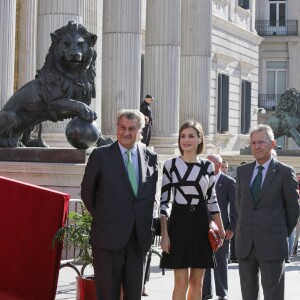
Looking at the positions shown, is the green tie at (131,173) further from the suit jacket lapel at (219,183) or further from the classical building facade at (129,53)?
the classical building facade at (129,53)

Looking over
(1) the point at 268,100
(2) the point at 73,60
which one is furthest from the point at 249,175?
(1) the point at 268,100

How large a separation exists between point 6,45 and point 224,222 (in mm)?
9864

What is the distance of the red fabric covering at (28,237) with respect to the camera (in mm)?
8961

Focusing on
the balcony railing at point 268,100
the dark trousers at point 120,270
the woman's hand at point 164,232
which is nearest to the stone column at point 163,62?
the woman's hand at point 164,232

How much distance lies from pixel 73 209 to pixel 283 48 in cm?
4299

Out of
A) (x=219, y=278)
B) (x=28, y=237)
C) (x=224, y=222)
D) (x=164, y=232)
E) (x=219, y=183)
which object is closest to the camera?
(x=164, y=232)

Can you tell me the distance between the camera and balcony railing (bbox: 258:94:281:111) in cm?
5628

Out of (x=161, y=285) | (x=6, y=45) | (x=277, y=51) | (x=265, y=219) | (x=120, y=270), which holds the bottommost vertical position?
(x=161, y=285)

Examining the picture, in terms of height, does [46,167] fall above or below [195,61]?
below

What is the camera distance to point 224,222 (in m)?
12.1

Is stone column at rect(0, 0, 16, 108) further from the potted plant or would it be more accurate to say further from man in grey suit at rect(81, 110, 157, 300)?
man in grey suit at rect(81, 110, 157, 300)

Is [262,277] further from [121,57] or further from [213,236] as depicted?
[121,57]

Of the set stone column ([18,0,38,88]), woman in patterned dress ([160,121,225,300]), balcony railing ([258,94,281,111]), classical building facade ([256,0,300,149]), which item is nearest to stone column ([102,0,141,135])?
stone column ([18,0,38,88])

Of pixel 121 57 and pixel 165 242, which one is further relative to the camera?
pixel 121 57
